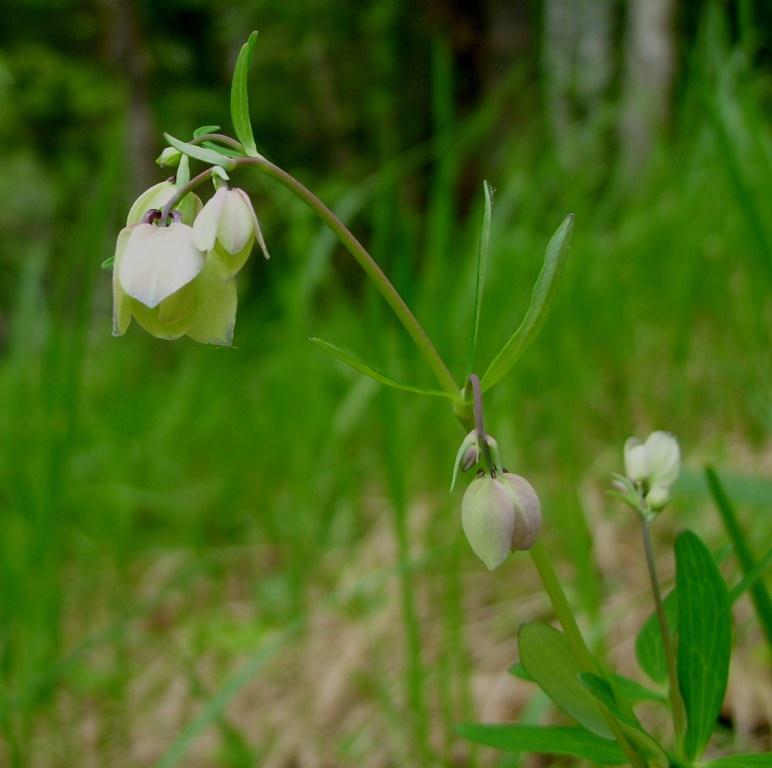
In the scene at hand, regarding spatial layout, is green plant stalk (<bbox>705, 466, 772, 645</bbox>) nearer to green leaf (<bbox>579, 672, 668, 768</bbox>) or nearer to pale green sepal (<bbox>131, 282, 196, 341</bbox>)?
green leaf (<bbox>579, 672, 668, 768</bbox>)

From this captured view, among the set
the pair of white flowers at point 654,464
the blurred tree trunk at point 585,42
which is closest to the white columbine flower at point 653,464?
the pair of white flowers at point 654,464

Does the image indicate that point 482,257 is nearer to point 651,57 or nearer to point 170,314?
point 170,314

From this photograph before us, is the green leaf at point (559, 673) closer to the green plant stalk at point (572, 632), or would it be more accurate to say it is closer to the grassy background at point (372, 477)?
the green plant stalk at point (572, 632)

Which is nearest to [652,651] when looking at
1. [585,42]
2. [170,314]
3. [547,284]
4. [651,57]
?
[547,284]

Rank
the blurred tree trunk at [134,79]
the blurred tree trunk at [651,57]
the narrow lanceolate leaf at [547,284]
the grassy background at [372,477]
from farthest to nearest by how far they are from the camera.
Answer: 1. the blurred tree trunk at [134,79]
2. the blurred tree trunk at [651,57]
3. the grassy background at [372,477]
4. the narrow lanceolate leaf at [547,284]

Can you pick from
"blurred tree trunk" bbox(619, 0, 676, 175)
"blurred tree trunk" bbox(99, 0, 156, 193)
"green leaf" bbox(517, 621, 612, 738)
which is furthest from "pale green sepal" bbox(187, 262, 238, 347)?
"blurred tree trunk" bbox(99, 0, 156, 193)

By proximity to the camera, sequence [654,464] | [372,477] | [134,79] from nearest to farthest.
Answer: [654,464] → [372,477] → [134,79]

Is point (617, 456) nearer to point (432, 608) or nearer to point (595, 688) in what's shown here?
point (432, 608)
